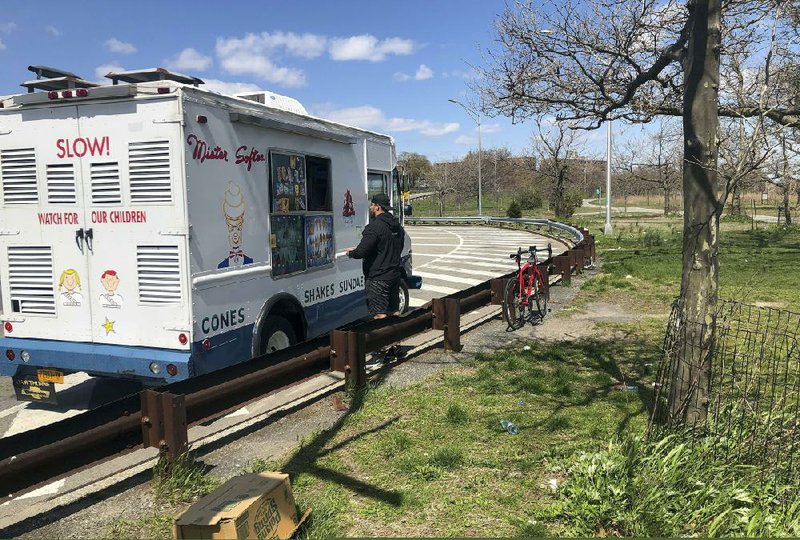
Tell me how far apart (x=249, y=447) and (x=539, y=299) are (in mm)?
6707

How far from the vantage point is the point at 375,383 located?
6.71 m

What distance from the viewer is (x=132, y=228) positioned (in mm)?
5691

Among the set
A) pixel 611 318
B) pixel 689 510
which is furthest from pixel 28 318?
pixel 611 318

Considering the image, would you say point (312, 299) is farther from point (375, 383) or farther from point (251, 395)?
point (251, 395)

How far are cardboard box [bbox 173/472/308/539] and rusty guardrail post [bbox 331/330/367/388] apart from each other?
102 inches

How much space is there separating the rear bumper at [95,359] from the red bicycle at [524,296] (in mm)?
5531

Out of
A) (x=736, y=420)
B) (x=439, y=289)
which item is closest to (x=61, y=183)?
(x=736, y=420)

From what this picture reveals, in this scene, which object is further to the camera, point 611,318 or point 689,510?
point 611,318

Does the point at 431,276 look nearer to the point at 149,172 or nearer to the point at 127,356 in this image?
the point at 127,356

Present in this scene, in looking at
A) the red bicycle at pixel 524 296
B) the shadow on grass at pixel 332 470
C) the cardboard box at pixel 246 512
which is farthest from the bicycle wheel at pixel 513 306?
the cardboard box at pixel 246 512

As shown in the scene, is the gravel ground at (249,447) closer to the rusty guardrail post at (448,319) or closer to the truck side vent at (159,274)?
the rusty guardrail post at (448,319)

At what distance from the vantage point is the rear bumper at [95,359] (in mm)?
5648

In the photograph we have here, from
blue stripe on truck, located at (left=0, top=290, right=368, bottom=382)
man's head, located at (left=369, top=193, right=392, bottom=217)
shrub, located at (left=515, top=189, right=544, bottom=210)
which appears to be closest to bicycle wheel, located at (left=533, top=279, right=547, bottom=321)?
man's head, located at (left=369, top=193, right=392, bottom=217)

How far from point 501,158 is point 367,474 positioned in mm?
67142
